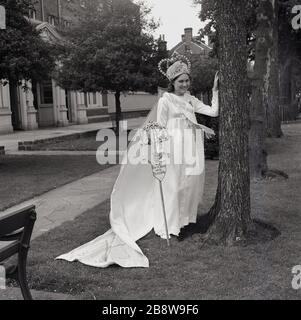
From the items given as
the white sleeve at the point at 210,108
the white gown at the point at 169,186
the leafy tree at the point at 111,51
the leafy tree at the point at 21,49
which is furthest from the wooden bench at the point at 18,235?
the leafy tree at the point at 111,51

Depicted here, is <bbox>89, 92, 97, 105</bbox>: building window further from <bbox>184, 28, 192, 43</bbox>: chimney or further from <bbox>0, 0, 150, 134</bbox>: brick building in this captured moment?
<bbox>184, 28, 192, 43</bbox>: chimney

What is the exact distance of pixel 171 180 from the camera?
5719mm

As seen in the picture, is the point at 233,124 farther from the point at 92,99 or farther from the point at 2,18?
the point at 92,99

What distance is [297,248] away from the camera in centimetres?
522

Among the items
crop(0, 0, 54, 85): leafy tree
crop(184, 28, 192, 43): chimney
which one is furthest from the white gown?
crop(184, 28, 192, 43): chimney

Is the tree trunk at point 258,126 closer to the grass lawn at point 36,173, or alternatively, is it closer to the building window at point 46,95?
the grass lawn at point 36,173

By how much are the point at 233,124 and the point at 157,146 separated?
0.89m

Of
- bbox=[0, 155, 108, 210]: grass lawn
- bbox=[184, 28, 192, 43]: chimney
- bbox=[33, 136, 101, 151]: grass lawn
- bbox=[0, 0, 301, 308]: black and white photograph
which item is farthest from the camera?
bbox=[184, 28, 192, 43]: chimney

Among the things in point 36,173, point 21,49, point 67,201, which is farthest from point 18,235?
point 36,173

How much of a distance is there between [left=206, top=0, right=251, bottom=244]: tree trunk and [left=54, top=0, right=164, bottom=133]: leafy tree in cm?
1256

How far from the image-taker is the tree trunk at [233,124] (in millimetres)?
5250

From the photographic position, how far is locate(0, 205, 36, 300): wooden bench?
330 cm
